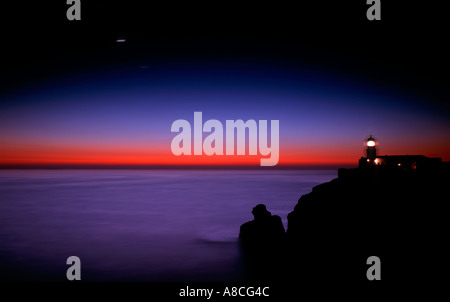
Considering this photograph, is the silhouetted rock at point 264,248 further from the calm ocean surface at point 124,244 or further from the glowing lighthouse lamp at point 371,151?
the glowing lighthouse lamp at point 371,151

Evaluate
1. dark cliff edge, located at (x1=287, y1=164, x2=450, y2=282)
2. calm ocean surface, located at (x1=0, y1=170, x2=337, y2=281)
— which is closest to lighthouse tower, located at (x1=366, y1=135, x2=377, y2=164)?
dark cliff edge, located at (x1=287, y1=164, x2=450, y2=282)

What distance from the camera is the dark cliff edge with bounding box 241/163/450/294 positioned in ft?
39.1

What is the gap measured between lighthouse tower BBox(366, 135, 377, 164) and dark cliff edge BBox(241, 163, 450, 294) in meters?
7.06

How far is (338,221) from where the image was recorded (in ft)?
50.4

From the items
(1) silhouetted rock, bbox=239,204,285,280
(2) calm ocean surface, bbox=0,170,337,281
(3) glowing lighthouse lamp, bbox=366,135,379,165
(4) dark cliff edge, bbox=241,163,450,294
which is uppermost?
(3) glowing lighthouse lamp, bbox=366,135,379,165

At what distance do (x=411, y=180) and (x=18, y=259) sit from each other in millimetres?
25873

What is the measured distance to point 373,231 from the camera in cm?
1362

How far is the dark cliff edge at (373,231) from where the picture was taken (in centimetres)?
1193

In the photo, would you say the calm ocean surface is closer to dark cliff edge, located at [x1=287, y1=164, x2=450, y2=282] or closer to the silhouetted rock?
the silhouetted rock

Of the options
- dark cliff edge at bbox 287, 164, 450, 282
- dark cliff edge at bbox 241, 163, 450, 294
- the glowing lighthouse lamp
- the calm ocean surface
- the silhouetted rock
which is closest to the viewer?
dark cliff edge at bbox 241, 163, 450, 294

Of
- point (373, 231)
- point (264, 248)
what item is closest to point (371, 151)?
point (264, 248)
